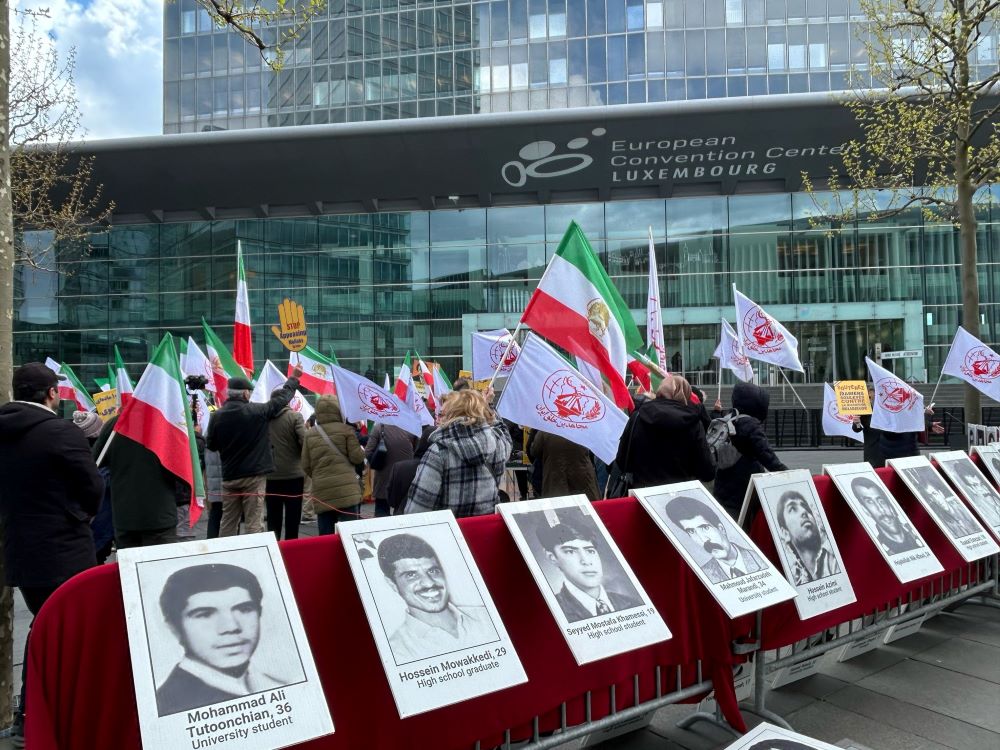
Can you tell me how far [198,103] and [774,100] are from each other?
112 feet

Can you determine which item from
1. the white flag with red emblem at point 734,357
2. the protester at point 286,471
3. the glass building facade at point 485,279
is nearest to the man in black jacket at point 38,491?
the protester at point 286,471

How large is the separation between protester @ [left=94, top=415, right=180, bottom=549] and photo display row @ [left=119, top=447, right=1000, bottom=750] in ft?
10.9

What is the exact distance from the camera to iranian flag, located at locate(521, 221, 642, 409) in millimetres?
5629

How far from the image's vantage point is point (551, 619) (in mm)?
3219

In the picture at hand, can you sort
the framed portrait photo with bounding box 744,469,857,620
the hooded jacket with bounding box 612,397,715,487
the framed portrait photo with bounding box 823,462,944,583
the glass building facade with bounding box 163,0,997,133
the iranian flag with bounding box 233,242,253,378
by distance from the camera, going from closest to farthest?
the framed portrait photo with bounding box 744,469,857,620 → the framed portrait photo with bounding box 823,462,944,583 → the hooded jacket with bounding box 612,397,715,487 → the iranian flag with bounding box 233,242,253,378 → the glass building facade with bounding box 163,0,997,133

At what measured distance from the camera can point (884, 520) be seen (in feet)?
14.1

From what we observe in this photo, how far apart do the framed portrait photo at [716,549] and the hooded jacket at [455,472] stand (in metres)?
1.18

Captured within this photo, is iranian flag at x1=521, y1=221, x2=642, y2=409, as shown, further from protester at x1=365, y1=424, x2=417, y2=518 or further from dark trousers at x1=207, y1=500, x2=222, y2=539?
dark trousers at x1=207, y1=500, x2=222, y2=539

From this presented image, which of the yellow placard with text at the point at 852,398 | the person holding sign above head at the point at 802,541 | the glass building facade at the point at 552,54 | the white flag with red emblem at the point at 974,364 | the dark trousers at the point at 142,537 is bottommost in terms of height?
the dark trousers at the point at 142,537

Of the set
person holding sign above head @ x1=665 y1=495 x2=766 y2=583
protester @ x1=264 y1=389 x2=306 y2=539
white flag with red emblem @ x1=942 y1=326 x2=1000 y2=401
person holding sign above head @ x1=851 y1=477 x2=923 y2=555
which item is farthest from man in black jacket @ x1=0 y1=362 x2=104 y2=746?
white flag with red emblem @ x1=942 y1=326 x2=1000 y2=401

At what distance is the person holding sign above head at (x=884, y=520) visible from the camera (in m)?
4.16

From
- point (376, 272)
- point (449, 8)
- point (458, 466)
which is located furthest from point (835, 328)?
point (458, 466)

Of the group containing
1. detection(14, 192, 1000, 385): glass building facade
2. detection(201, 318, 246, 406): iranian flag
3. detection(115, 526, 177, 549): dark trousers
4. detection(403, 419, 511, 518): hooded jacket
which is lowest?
detection(115, 526, 177, 549): dark trousers

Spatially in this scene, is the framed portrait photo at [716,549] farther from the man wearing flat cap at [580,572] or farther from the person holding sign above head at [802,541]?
the man wearing flat cap at [580,572]
